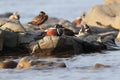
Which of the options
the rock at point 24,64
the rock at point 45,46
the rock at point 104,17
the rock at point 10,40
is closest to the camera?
the rock at point 24,64

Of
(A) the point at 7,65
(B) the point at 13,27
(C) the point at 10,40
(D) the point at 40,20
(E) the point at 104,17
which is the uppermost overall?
(B) the point at 13,27

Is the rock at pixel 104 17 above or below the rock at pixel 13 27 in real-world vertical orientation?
below

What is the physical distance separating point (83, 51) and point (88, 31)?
3368 mm

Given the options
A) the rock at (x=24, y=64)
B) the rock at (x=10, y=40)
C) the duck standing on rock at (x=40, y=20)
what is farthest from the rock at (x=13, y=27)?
the duck standing on rock at (x=40, y=20)

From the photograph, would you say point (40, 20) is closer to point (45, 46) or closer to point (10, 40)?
point (10, 40)

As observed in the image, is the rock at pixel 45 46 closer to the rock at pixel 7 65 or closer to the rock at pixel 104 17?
the rock at pixel 7 65

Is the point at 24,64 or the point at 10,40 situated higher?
the point at 10,40

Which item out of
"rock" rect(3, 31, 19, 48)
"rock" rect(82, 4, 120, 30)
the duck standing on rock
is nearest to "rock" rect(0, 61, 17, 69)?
"rock" rect(3, 31, 19, 48)

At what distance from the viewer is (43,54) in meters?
20.7

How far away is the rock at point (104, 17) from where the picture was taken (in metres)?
29.8

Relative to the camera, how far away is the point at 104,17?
30.4 m

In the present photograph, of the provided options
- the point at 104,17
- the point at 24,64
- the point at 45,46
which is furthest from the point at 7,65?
the point at 104,17

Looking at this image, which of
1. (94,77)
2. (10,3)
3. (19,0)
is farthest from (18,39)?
(19,0)

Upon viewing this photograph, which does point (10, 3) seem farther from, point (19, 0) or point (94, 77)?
point (94, 77)
